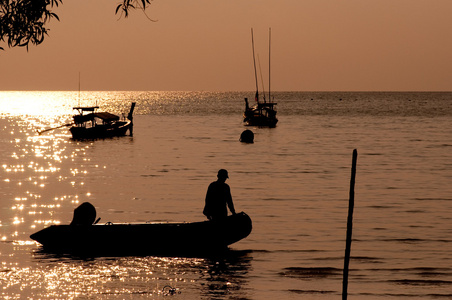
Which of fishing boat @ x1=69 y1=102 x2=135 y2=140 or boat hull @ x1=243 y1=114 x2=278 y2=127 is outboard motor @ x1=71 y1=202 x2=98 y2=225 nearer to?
fishing boat @ x1=69 y1=102 x2=135 y2=140

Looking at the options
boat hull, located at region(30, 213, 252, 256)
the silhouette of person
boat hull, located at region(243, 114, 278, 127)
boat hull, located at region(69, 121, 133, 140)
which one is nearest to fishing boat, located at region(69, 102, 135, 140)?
boat hull, located at region(69, 121, 133, 140)

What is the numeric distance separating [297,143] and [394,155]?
55.9 ft

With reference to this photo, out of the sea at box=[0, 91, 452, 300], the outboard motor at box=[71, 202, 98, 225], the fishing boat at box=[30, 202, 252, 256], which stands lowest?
the sea at box=[0, 91, 452, 300]

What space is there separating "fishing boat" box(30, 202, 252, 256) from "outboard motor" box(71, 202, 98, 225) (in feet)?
0.67

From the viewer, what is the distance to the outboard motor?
22.8 meters

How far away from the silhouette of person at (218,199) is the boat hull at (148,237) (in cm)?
45

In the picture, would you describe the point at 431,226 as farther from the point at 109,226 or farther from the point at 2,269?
the point at 2,269

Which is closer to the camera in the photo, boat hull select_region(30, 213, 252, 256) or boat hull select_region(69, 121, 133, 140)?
boat hull select_region(30, 213, 252, 256)

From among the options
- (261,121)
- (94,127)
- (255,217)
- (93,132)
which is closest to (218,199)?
(255,217)

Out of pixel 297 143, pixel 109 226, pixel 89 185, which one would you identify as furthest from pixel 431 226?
pixel 297 143

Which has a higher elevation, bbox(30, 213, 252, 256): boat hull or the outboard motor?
the outboard motor

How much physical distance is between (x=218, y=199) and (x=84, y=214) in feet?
13.4

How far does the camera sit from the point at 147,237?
2272 cm

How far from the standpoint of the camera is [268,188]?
130 feet
